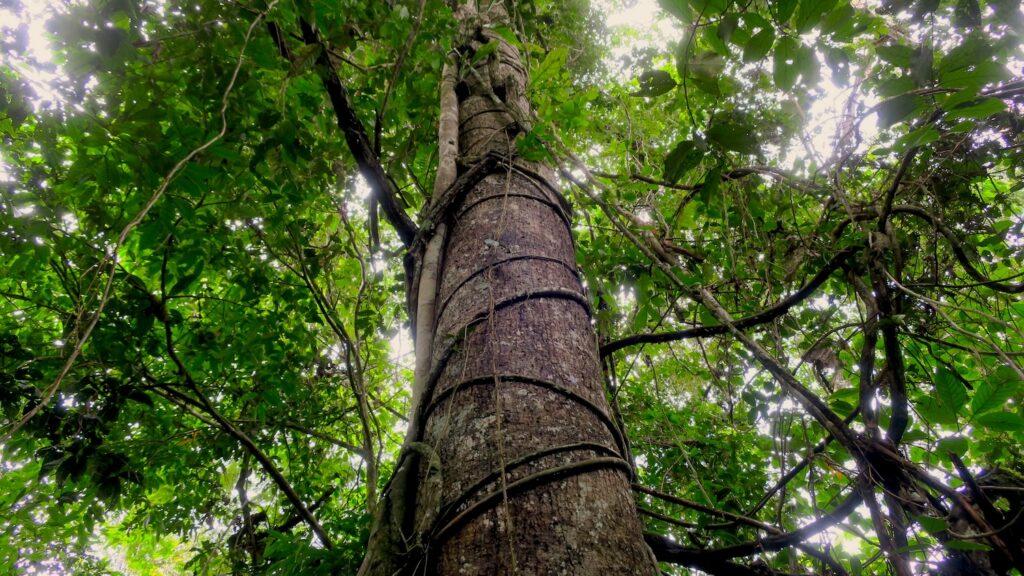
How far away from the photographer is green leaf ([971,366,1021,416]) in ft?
3.15

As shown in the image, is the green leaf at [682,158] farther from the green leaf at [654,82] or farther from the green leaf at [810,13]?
the green leaf at [810,13]

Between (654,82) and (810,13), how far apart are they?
252mm

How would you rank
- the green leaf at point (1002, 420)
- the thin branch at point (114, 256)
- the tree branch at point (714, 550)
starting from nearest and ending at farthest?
1. the thin branch at point (114, 256)
2. the green leaf at point (1002, 420)
3. the tree branch at point (714, 550)

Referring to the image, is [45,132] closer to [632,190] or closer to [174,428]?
[632,190]

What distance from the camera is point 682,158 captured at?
897 mm

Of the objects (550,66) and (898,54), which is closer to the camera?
(898,54)

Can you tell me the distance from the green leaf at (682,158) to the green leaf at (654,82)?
0.35ft

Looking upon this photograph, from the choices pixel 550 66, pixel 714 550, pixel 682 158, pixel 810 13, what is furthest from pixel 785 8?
pixel 550 66

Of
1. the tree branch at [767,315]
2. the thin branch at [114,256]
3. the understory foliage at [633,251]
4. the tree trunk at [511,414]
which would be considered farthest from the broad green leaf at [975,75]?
the thin branch at [114,256]

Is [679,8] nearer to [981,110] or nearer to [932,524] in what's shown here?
[981,110]

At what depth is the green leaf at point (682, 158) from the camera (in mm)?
881

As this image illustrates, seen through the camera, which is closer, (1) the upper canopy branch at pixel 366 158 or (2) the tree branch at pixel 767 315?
(2) the tree branch at pixel 767 315

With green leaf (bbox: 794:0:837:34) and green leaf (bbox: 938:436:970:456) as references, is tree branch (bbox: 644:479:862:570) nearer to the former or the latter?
green leaf (bbox: 938:436:970:456)

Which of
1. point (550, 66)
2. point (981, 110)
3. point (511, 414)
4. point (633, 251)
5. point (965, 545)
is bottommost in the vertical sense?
point (965, 545)
